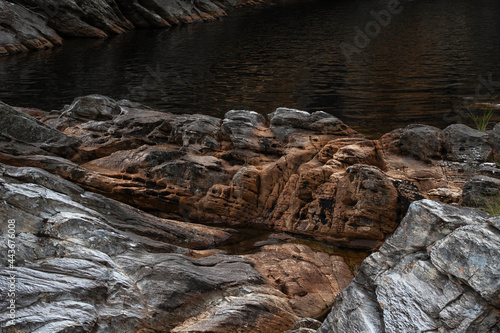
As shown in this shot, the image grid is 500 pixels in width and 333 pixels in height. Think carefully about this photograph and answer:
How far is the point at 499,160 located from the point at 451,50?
86.7ft

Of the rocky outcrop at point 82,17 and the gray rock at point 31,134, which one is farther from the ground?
the rocky outcrop at point 82,17

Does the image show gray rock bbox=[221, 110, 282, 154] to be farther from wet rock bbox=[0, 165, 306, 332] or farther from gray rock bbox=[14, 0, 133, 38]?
gray rock bbox=[14, 0, 133, 38]

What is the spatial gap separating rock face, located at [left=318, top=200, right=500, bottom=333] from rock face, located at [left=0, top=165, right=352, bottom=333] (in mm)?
2553

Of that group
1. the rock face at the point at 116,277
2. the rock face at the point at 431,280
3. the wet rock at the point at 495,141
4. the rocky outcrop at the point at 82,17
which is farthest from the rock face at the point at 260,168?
the rocky outcrop at the point at 82,17

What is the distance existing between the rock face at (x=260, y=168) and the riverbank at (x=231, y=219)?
0.05 metres

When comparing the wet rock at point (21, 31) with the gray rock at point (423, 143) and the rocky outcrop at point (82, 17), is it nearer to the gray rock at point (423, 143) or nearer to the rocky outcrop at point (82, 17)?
the rocky outcrop at point (82, 17)

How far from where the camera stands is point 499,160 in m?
13.7

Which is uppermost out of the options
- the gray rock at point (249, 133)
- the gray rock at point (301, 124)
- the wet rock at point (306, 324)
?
the gray rock at point (301, 124)

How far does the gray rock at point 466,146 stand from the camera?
13914 mm

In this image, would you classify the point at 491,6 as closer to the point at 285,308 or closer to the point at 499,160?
the point at 499,160

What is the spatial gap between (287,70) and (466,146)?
21711mm

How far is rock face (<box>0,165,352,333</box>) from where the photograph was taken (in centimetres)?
744

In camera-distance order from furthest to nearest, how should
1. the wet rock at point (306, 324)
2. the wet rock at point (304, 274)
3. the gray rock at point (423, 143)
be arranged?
the gray rock at point (423, 143), the wet rock at point (304, 274), the wet rock at point (306, 324)

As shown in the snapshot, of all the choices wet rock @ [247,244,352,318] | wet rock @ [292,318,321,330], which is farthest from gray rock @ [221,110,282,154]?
wet rock @ [292,318,321,330]
